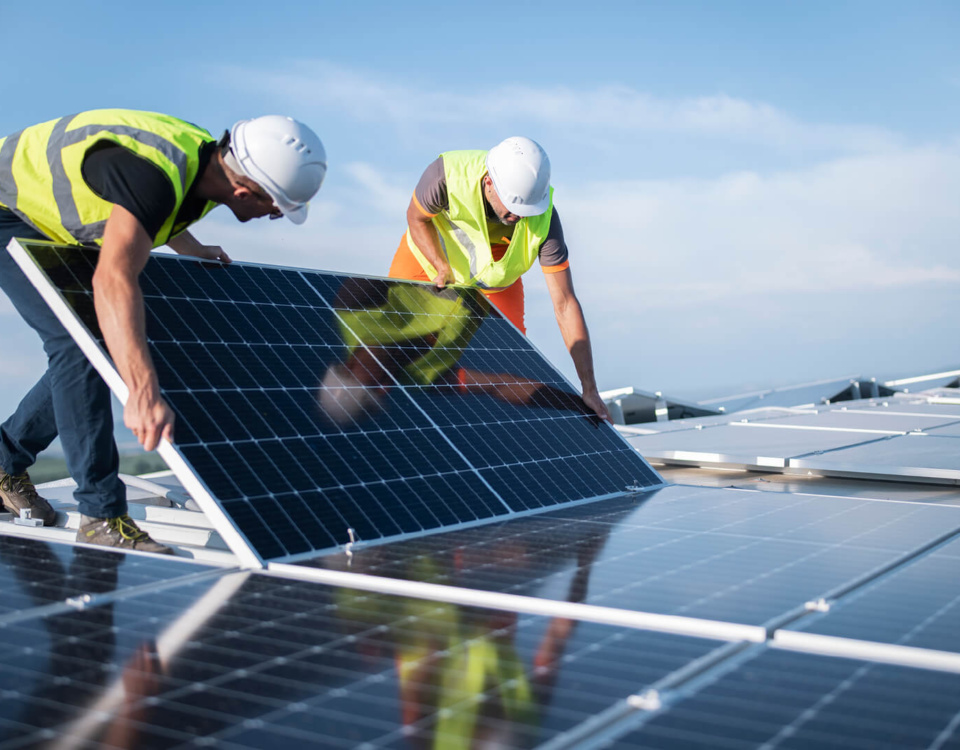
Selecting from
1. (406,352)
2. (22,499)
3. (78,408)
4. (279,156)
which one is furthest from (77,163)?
(406,352)

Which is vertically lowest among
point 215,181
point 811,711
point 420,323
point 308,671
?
point 811,711

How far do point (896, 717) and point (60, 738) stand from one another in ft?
5.81

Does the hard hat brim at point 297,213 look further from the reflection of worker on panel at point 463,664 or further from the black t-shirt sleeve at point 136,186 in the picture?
the reflection of worker on panel at point 463,664

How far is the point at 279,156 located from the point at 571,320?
9.25 ft

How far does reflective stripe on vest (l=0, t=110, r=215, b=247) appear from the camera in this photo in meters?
4.14

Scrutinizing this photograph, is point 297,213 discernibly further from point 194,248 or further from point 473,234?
point 473,234

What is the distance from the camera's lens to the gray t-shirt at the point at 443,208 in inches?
262

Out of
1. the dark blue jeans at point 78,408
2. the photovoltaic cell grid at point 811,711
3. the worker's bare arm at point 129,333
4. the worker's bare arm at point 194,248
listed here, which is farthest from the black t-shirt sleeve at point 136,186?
the photovoltaic cell grid at point 811,711

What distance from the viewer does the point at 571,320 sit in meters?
6.64

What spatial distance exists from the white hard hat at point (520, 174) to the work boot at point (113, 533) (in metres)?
3.04

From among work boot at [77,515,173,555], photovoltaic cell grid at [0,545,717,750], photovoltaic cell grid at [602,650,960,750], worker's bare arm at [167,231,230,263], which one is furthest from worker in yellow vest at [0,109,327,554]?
photovoltaic cell grid at [602,650,960,750]

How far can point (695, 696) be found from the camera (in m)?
2.39

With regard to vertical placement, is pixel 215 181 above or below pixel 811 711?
above

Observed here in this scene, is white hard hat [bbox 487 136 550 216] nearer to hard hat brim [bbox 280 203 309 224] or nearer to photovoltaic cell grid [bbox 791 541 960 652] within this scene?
hard hat brim [bbox 280 203 309 224]
